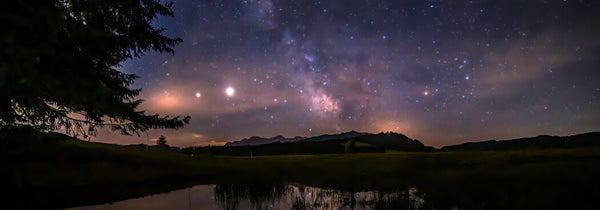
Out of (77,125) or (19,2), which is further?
(77,125)

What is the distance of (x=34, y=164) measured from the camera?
13.4 meters

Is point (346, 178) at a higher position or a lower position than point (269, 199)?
lower

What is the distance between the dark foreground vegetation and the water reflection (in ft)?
1.20

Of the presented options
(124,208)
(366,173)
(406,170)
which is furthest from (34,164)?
(406,170)

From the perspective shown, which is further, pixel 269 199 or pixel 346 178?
pixel 346 178

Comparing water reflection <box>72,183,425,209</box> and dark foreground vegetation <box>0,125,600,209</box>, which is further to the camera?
water reflection <box>72,183,425,209</box>

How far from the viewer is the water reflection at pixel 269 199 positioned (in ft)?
25.3

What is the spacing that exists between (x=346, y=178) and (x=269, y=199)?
6.06m

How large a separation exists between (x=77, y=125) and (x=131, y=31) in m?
5.30

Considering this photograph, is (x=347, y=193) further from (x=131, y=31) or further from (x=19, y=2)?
(x=131, y=31)

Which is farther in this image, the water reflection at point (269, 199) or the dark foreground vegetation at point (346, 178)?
the water reflection at point (269, 199)

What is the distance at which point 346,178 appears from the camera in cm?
1370

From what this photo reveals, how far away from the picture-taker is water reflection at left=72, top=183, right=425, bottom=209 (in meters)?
7.72

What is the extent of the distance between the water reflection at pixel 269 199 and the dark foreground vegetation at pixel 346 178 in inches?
14.4
